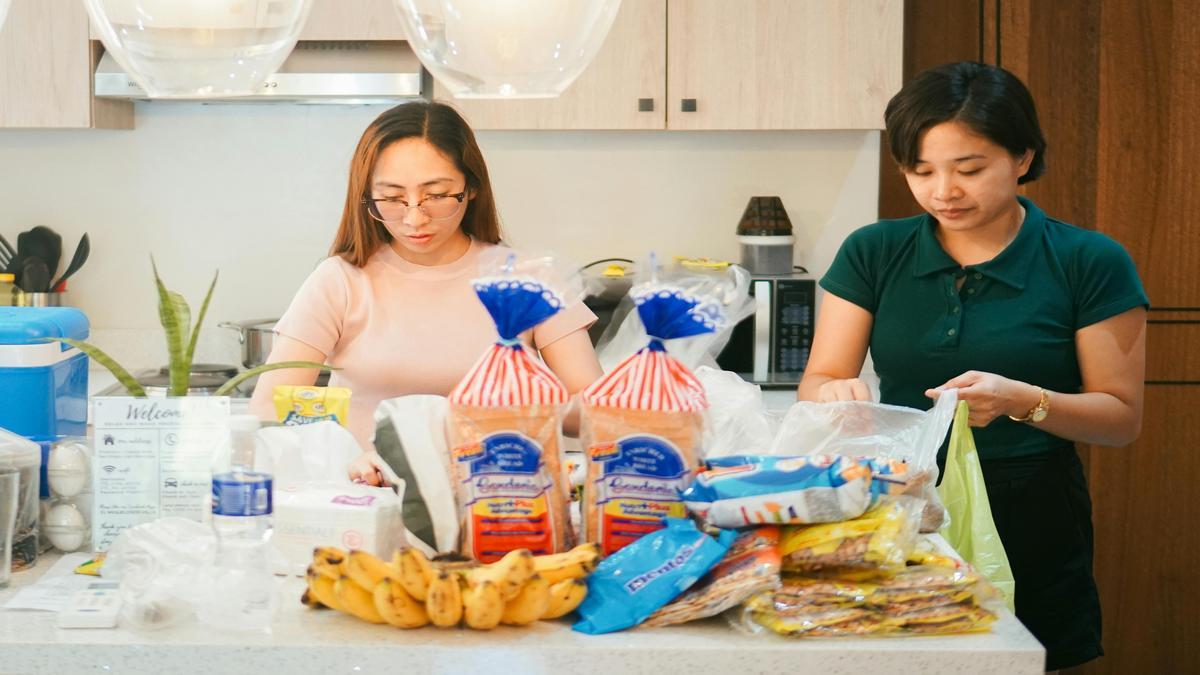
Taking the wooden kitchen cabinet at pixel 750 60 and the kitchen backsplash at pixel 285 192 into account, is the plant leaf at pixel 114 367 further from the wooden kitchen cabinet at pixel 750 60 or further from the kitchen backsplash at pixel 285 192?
the kitchen backsplash at pixel 285 192

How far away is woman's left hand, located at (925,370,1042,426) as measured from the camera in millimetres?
1693

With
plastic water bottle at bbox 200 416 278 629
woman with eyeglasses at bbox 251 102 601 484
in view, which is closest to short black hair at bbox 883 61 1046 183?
woman with eyeglasses at bbox 251 102 601 484

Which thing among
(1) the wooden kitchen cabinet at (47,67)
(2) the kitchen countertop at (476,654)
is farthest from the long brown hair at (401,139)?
(1) the wooden kitchen cabinet at (47,67)

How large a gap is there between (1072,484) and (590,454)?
94 centimetres

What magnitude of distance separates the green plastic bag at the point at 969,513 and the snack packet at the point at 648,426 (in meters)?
0.42

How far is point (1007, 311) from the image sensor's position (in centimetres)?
195

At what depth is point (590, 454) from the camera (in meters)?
1.39

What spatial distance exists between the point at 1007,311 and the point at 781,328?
1459 millimetres

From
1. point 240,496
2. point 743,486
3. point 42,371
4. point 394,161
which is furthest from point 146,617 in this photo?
point 394,161

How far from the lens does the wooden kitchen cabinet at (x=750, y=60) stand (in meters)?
3.37

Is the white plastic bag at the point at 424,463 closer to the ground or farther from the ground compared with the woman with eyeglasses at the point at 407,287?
closer to the ground

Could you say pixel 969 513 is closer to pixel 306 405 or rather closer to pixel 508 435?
pixel 508 435

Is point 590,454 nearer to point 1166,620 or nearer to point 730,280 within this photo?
point 730,280

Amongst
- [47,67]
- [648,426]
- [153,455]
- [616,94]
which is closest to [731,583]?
[648,426]
